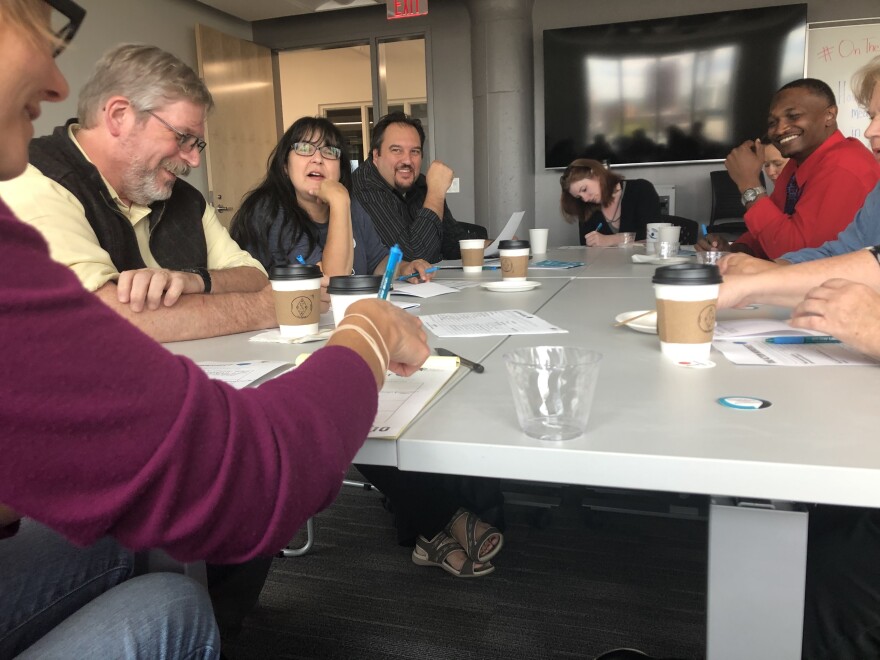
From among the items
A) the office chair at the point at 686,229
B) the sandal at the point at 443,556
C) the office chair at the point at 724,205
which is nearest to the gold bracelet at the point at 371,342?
the sandal at the point at 443,556

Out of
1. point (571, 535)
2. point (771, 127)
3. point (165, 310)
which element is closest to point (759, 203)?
point (771, 127)

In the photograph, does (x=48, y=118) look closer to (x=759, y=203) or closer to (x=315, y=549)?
(x=315, y=549)

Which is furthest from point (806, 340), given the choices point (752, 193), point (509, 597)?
point (752, 193)

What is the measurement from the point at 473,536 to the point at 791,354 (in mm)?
1078

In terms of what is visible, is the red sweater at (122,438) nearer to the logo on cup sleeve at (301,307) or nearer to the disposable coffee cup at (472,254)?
the logo on cup sleeve at (301,307)

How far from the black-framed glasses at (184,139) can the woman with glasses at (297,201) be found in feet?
1.53

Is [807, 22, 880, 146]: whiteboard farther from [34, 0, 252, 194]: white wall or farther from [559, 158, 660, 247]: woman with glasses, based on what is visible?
[34, 0, 252, 194]: white wall

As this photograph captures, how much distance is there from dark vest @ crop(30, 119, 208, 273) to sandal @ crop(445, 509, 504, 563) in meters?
0.97

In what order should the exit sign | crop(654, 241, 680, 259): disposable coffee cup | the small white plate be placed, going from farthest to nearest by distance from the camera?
the exit sign, crop(654, 241, 680, 259): disposable coffee cup, the small white plate

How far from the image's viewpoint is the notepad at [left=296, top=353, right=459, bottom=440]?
0.76 m

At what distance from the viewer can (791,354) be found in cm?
102

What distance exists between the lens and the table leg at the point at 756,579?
63 centimetres

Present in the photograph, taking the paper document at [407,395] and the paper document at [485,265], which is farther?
the paper document at [485,265]

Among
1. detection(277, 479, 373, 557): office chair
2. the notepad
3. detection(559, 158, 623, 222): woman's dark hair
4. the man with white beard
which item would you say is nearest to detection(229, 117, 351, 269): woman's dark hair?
the man with white beard
